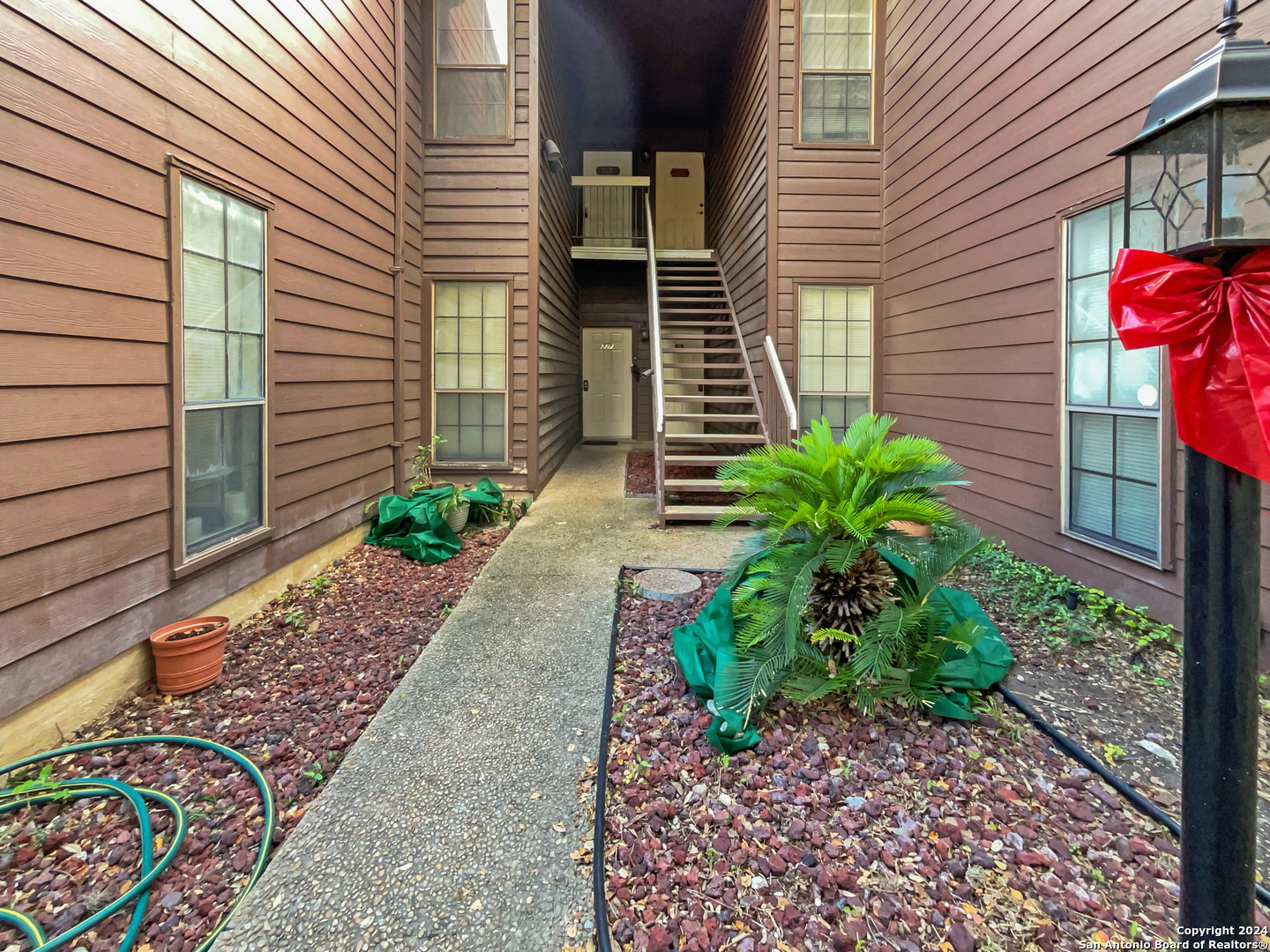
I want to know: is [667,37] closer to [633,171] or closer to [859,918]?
[633,171]

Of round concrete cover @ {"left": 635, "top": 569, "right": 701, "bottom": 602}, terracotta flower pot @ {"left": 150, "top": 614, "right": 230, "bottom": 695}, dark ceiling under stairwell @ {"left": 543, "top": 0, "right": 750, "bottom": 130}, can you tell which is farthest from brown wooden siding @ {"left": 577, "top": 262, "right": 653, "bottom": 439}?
terracotta flower pot @ {"left": 150, "top": 614, "right": 230, "bottom": 695}

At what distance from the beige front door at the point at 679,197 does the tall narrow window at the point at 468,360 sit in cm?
516

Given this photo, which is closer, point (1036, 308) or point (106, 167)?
point (106, 167)

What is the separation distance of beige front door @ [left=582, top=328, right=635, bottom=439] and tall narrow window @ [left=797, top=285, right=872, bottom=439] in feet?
15.3

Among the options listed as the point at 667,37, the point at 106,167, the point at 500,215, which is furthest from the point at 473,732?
the point at 667,37

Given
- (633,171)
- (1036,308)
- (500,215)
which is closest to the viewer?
(1036,308)

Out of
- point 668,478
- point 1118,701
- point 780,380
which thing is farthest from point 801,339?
point 1118,701

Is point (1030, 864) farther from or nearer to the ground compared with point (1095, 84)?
nearer to the ground

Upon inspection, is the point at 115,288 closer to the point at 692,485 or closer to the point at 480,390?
the point at 480,390

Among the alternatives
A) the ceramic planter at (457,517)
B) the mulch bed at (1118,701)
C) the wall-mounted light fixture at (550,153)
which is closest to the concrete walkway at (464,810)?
the ceramic planter at (457,517)

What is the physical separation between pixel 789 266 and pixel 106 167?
4971 mm

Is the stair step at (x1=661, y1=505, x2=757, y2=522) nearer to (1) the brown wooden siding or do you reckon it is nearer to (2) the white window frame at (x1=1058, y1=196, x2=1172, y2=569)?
(2) the white window frame at (x1=1058, y1=196, x2=1172, y2=569)

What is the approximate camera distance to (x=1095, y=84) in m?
3.13

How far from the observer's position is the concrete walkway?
1418 millimetres
